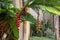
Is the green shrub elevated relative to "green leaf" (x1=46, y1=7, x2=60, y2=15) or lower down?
lower down

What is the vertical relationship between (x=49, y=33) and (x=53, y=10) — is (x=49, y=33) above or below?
below

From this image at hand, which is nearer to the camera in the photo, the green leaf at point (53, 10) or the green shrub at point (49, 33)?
the green leaf at point (53, 10)

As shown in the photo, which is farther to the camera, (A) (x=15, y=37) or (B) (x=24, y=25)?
(B) (x=24, y=25)

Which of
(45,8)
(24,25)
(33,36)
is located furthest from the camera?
(33,36)

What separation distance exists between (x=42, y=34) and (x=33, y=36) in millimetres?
327

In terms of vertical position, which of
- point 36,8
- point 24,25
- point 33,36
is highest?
point 36,8

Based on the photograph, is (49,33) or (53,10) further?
(49,33)

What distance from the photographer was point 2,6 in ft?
3.94

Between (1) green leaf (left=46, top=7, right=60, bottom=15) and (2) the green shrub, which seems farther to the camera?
(2) the green shrub

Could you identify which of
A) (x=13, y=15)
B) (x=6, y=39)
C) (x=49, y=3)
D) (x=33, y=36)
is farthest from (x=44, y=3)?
(x=33, y=36)

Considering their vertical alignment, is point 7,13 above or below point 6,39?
above

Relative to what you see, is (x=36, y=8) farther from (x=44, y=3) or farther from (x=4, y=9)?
(x=4, y=9)

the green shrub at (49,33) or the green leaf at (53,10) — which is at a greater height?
the green leaf at (53,10)

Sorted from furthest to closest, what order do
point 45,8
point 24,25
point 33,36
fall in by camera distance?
point 33,36
point 24,25
point 45,8
